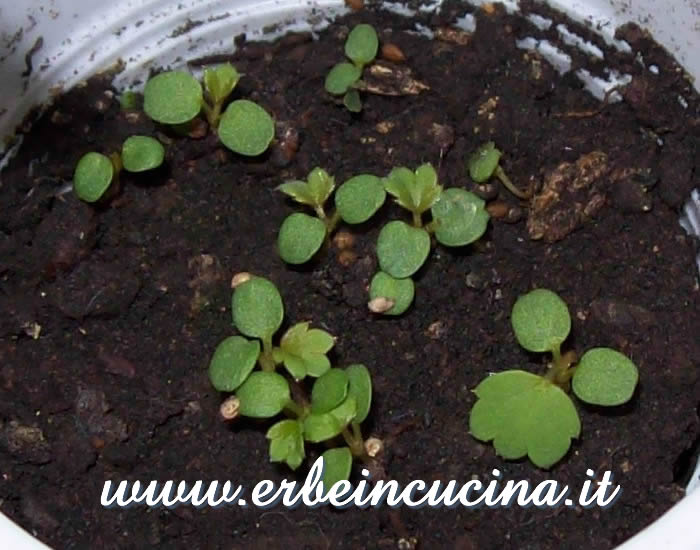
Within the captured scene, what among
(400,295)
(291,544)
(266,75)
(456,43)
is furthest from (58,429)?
(456,43)

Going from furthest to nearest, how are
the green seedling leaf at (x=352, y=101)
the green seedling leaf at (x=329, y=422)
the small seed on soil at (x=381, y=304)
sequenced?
the green seedling leaf at (x=352, y=101) → the small seed on soil at (x=381, y=304) → the green seedling leaf at (x=329, y=422)

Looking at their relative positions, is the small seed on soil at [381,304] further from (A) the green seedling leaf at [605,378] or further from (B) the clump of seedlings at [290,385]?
(A) the green seedling leaf at [605,378]

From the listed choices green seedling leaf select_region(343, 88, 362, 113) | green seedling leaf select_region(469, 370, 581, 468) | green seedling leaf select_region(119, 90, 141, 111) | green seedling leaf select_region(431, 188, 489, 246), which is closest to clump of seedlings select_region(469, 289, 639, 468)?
green seedling leaf select_region(469, 370, 581, 468)

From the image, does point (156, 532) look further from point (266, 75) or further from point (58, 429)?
point (266, 75)

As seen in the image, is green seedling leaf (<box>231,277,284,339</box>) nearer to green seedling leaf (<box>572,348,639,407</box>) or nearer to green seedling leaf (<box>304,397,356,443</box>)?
green seedling leaf (<box>304,397,356,443</box>)

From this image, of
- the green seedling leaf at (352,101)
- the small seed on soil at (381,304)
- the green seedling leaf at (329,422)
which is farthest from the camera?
the green seedling leaf at (352,101)

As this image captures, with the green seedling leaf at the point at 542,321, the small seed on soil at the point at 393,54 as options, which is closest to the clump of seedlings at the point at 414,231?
the green seedling leaf at the point at 542,321

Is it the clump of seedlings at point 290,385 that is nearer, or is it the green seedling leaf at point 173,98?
the clump of seedlings at point 290,385
